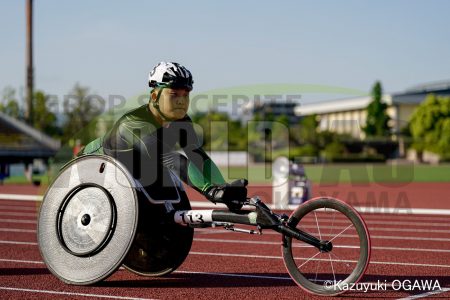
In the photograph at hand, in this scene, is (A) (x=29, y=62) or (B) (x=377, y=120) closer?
(A) (x=29, y=62)

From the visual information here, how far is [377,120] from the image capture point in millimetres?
113000

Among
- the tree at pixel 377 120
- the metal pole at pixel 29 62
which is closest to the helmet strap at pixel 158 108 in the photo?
the metal pole at pixel 29 62

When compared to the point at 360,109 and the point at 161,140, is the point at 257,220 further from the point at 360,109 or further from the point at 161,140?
the point at 360,109

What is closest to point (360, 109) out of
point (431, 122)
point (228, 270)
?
point (431, 122)

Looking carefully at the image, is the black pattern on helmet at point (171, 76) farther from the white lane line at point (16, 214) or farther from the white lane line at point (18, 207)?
the white lane line at point (18, 207)

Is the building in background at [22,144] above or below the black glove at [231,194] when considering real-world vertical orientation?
below

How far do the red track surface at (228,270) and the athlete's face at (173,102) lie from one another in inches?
59.3

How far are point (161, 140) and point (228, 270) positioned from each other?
6.10 feet

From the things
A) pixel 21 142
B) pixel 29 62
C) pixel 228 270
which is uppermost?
pixel 29 62

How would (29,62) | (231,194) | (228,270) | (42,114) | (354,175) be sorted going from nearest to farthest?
(231,194) → (228,270) → (354,175) → (29,62) → (42,114)

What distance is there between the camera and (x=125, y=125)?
639 cm

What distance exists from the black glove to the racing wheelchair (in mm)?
93

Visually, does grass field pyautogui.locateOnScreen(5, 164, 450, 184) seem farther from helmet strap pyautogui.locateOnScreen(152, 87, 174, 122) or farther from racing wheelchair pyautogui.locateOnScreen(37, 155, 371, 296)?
helmet strap pyautogui.locateOnScreen(152, 87, 174, 122)

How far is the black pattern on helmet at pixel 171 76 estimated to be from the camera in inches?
246
